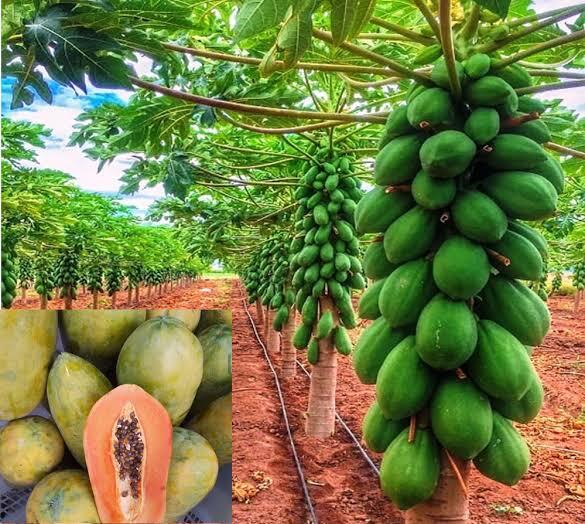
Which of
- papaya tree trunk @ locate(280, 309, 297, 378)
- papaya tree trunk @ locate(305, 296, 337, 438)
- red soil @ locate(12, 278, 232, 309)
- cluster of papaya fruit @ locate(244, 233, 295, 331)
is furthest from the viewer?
red soil @ locate(12, 278, 232, 309)

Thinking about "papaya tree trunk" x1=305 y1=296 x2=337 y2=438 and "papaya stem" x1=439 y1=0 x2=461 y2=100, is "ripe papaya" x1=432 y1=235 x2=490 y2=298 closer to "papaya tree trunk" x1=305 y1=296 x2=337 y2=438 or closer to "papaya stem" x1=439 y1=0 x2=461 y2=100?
"papaya stem" x1=439 y1=0 x2=461 y2=100

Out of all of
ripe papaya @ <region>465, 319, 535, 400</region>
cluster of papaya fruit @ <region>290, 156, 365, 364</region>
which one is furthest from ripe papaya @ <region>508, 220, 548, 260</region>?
cluster of papaya fruit @ <region>290, 156, 365, 364</region>

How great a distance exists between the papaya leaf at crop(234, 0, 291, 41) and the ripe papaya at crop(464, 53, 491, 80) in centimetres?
48

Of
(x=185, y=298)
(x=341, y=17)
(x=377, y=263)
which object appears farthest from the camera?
(x=185, y=298)

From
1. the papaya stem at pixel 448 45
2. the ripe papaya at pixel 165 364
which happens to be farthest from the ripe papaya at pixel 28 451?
the papaya stem at pixel 448 45

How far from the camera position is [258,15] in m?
1.08

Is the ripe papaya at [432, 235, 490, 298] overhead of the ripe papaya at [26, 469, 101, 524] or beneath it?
overhead

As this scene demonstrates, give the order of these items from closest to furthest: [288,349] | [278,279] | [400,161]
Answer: [400,161], [288,349], [278,279]

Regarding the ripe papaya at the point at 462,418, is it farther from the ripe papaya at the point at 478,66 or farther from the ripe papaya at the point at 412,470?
the ripe papaya at the point at 478,66

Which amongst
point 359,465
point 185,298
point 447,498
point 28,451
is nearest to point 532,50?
point 447,498

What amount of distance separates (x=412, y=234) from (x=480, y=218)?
0.43 ft

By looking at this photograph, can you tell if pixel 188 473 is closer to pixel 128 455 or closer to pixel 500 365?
pixel 128 455

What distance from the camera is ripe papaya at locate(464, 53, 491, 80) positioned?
1398mm

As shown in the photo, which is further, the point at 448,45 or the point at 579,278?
the point at 579,278
